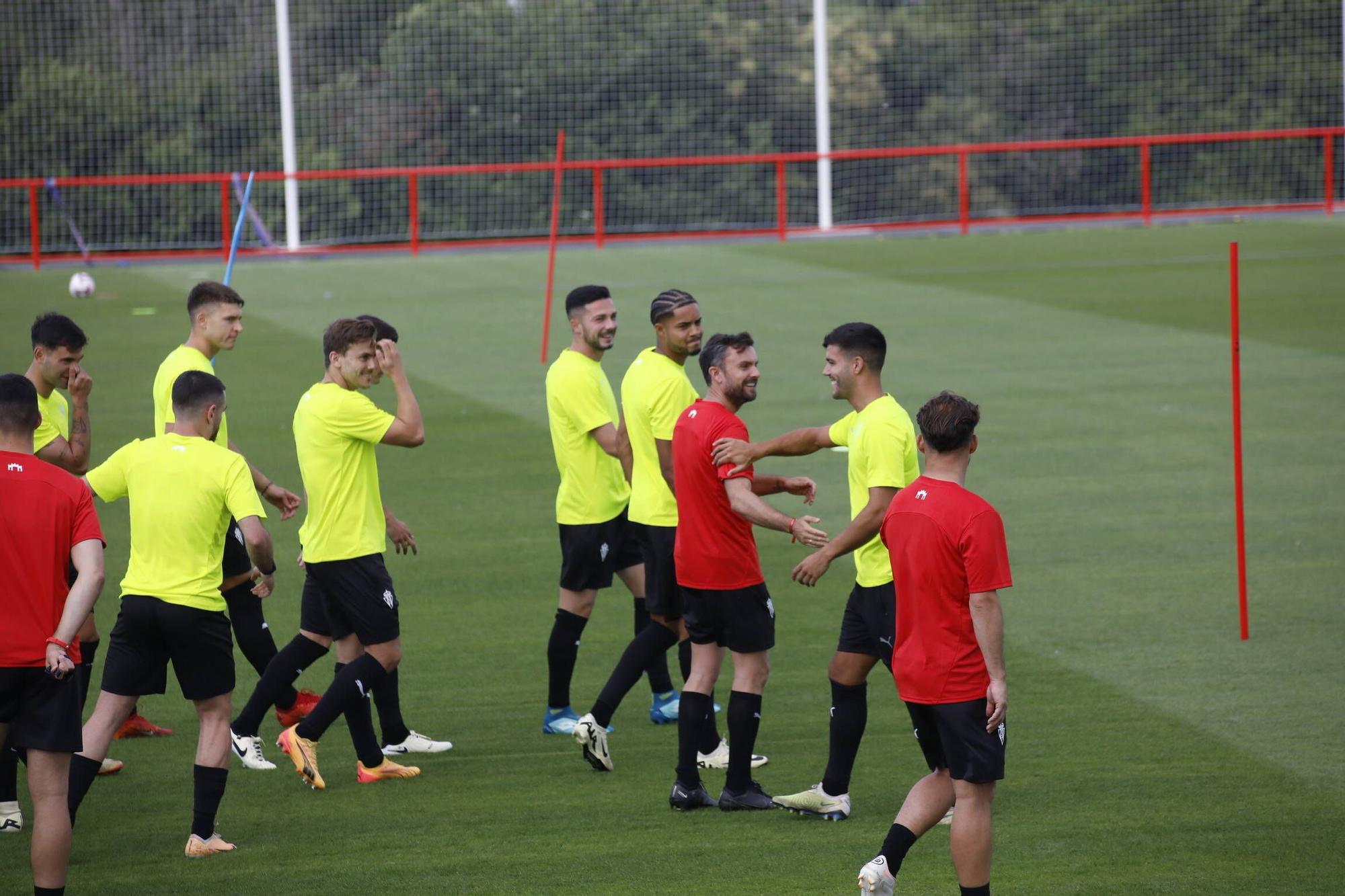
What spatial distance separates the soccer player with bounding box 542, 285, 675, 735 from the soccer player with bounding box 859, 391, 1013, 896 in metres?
2.76

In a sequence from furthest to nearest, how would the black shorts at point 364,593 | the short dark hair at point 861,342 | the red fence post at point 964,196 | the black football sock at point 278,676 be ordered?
1. the red fence post at point 964,196
2. the black football sock at point 278,676
3. the black shorts at point 364,593
4. the short dark hair at point 861,342

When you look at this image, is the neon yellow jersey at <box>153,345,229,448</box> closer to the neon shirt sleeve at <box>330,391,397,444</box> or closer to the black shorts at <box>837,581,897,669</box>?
the neon shirt sleeve at <box>330,391,397,444</box>

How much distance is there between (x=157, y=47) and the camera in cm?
3400

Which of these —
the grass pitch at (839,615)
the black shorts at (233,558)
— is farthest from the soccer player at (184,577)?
the black shorts at (233,558)

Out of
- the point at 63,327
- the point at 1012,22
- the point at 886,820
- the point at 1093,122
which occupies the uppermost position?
the point at 1012,22

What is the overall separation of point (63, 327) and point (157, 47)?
28.7 m

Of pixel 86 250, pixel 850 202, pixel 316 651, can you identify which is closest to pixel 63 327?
pixel 316 651

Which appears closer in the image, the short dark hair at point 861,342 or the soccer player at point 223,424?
the short dark hair at point 861,342

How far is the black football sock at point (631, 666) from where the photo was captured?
7645mm

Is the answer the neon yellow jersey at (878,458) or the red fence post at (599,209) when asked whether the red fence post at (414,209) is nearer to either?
the red fence post at (599,209)

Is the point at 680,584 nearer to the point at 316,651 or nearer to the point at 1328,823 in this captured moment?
the point at 316,651

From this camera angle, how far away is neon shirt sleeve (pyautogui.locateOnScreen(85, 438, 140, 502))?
6555mm

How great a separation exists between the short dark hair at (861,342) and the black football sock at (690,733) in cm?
169

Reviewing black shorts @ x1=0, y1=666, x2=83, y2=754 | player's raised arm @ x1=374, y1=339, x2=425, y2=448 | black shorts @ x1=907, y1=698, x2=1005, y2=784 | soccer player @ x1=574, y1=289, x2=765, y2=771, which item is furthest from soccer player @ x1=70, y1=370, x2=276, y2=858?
black shorts @ x1=907, y1=698, x2=1005, y2=784
